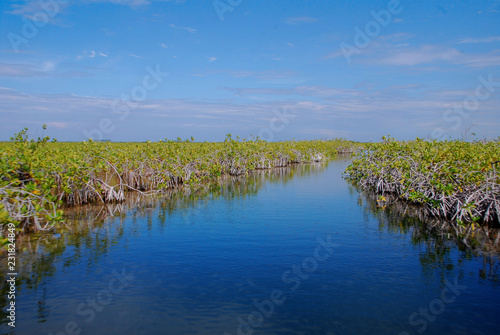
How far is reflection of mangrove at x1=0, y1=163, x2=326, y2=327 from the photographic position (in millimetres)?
8617

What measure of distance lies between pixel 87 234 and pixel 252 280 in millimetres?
6846

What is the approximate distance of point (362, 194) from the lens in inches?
848

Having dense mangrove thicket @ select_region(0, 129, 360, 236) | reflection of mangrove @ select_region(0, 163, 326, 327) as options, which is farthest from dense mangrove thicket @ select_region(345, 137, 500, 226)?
dense mangrove thicket @ select_region(0, 129, 360, 236)

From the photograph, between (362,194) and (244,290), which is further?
(362,194)

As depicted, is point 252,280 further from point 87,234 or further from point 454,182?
point 454,182

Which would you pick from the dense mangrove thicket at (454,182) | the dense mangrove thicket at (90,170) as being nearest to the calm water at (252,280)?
the dense mangrove thicket at (90,170)

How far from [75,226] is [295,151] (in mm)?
36240

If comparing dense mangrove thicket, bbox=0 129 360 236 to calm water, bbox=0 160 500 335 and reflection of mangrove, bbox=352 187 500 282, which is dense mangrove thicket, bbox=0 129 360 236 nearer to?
calm water, bbox=0 160 500 335

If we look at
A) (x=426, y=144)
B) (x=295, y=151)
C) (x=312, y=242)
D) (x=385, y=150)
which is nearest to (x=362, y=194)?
(x=385, y=150)

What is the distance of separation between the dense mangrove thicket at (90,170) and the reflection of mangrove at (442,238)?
11.1 meters

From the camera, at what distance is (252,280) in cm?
828

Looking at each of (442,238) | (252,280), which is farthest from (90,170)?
(442,238)

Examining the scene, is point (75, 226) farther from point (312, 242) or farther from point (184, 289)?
point (312, 242)

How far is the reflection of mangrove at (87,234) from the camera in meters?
8.62
